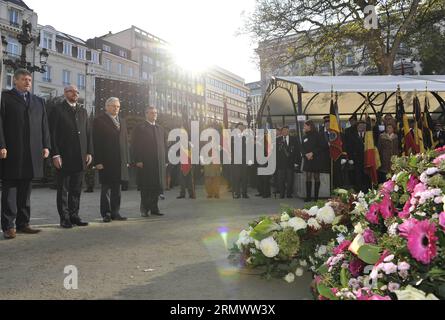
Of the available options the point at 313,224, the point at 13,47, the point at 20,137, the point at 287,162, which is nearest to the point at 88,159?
the point at 20,137

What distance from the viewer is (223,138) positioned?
1155 cm

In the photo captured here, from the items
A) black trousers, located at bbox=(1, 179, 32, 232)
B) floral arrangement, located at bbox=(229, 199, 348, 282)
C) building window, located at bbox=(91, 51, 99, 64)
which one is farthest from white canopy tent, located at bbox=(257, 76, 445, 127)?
building window, located at bbox=(91, 51, 99, 64)

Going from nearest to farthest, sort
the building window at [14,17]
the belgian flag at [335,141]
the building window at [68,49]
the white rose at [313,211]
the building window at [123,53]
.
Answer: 1. the white rose at [313,211]
2. the belgian flag at [335,141]
3. the building window at [14,17]
4. the building window at [68,49]
5. the building window at [123,53]

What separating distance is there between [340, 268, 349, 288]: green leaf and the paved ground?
47cm

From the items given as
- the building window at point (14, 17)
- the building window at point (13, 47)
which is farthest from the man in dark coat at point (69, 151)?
the building window at point (14, 17)

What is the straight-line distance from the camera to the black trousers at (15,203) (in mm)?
5277

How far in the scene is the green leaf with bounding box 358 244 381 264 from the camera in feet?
8.09

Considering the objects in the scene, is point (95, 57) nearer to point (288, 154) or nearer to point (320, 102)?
point (320, 102)

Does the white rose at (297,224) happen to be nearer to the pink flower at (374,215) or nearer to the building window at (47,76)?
the pink flower at (374,215)

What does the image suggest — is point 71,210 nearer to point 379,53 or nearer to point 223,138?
point 223,138

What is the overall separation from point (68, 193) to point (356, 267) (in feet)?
16.0

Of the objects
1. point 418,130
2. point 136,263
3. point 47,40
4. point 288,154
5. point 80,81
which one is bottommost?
point 136,263

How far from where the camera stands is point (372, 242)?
8.83ft

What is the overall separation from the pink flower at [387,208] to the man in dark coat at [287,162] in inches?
323
